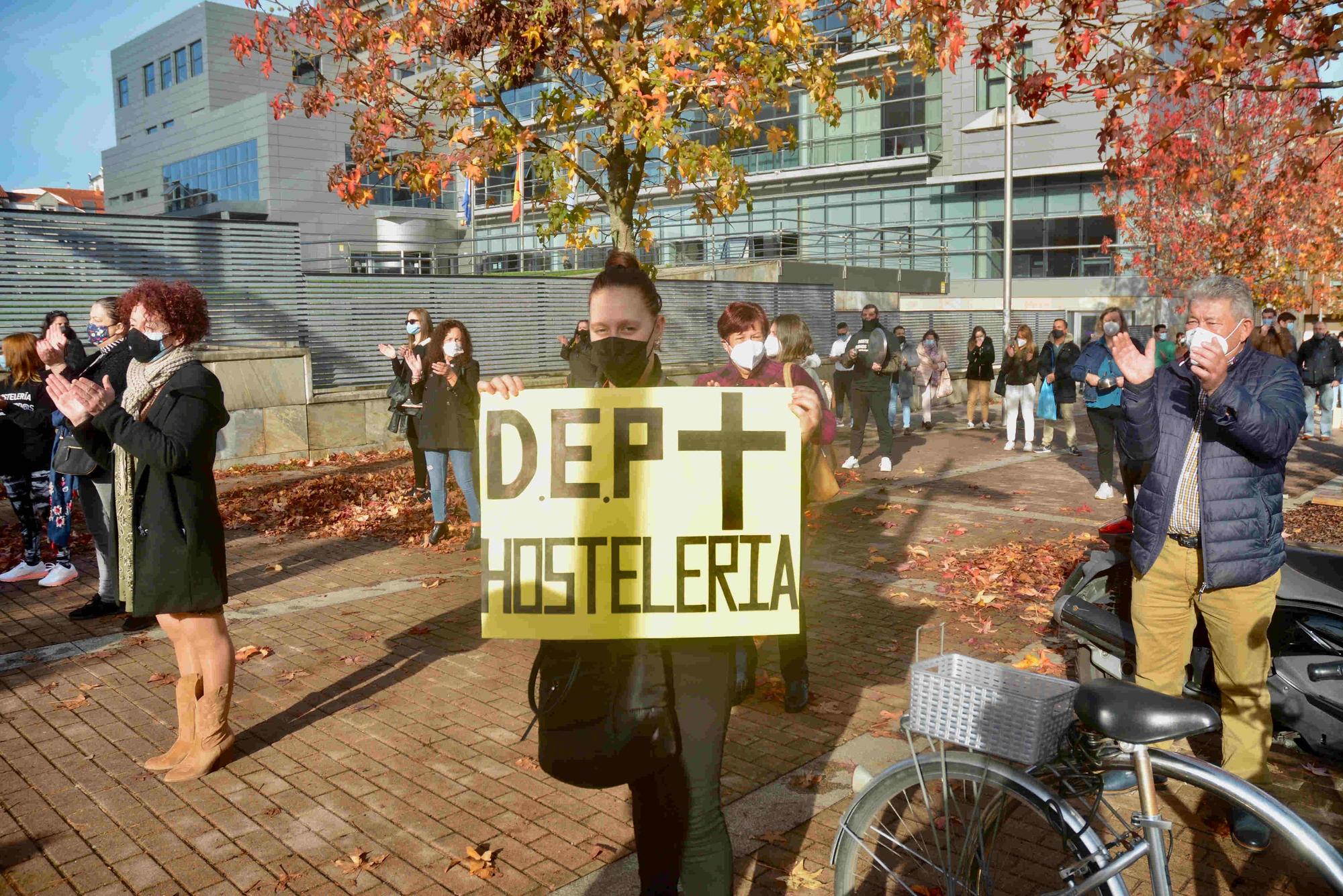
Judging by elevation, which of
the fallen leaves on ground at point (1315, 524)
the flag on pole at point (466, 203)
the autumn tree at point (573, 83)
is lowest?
the fallen leaves on ground at point (1315, 524)

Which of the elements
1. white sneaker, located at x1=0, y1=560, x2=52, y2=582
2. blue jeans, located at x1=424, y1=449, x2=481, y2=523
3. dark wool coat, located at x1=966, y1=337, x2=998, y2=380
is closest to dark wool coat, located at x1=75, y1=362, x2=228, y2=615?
blue jeans, located at x1=424, y1=449, x2=481, y2=523

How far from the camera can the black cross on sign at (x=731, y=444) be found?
314 cm

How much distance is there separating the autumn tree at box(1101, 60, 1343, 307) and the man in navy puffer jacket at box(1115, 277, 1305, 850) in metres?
21.5

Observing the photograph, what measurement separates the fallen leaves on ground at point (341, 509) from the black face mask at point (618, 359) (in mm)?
6779

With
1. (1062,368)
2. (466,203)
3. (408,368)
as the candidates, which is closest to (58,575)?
(408,368)

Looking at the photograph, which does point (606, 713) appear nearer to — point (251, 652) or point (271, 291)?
point (251, 652)

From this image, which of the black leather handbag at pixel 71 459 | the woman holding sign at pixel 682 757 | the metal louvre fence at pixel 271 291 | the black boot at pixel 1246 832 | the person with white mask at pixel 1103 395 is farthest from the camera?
the metal louvre fence at pixel 271 291

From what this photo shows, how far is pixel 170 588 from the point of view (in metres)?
4.64

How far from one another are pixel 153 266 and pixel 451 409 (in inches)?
311

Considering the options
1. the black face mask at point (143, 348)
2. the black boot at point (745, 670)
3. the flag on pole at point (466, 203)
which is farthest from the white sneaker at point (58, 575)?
the flag on pole at point (466, 203)

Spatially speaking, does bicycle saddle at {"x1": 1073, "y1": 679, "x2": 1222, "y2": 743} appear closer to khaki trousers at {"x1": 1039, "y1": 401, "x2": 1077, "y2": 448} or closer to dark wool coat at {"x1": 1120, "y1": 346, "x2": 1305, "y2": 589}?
dark wool coat at {"x1": 1120, "y1": 346, "x2": 1305, "y2": 589}

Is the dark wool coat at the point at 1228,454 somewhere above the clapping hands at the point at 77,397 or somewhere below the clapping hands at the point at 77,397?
below

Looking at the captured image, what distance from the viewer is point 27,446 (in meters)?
8.48

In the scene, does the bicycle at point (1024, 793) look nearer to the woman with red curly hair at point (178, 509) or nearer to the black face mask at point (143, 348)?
the woman with red curly hair at point (178, 509)
